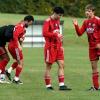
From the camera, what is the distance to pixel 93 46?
1495 centimetres

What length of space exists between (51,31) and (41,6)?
1551 inches

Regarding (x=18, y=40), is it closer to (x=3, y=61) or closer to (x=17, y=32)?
(x=17, y=32)

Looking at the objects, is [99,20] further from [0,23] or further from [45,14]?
[45,14]

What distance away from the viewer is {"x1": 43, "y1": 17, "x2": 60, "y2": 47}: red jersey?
1471cm

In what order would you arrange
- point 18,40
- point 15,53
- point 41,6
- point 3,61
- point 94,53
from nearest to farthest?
point 94,53
point 18,40
point 15,53
point 3,61
point 41,6

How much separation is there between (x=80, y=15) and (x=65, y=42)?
54.5 feet

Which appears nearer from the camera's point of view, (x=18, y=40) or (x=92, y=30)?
(x=92, y=30)

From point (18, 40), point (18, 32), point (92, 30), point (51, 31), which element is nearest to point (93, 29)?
point (92, 30)

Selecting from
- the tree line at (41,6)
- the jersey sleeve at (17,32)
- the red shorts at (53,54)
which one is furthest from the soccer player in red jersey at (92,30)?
the tree line at (41,6)

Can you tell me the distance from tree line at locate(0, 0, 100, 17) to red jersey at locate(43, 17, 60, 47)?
38292 mm

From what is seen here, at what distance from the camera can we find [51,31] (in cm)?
1488

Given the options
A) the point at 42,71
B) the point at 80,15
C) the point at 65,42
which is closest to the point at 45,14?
the point at 80,15

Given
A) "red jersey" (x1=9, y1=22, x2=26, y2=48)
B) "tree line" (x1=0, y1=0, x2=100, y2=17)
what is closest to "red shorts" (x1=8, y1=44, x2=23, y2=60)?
"red jersey" (x1=9, y1=22, x2=26, y2=48)

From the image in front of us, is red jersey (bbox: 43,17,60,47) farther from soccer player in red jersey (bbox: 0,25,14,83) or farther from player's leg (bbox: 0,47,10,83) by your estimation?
player's leg (bbox: 0,47,10,83)
